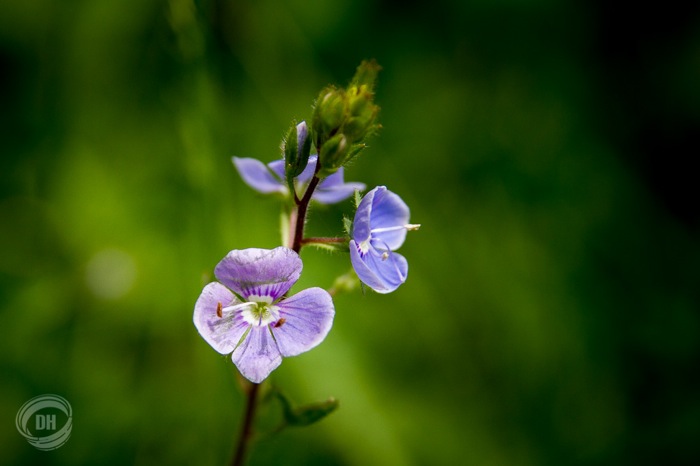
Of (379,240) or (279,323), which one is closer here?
(279,323)

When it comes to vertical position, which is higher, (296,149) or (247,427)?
(296,149)

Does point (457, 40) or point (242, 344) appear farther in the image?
point (457, 40)

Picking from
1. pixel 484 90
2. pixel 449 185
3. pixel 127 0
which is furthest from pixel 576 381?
pixel 127 0

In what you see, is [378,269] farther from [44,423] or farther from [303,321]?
[44,423]

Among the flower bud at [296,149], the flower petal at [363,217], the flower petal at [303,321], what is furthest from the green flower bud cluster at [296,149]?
the flower petal at [303,321]

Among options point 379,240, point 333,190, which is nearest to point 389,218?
point 379,240

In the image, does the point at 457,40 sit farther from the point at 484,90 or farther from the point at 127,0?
the point at 127,0
